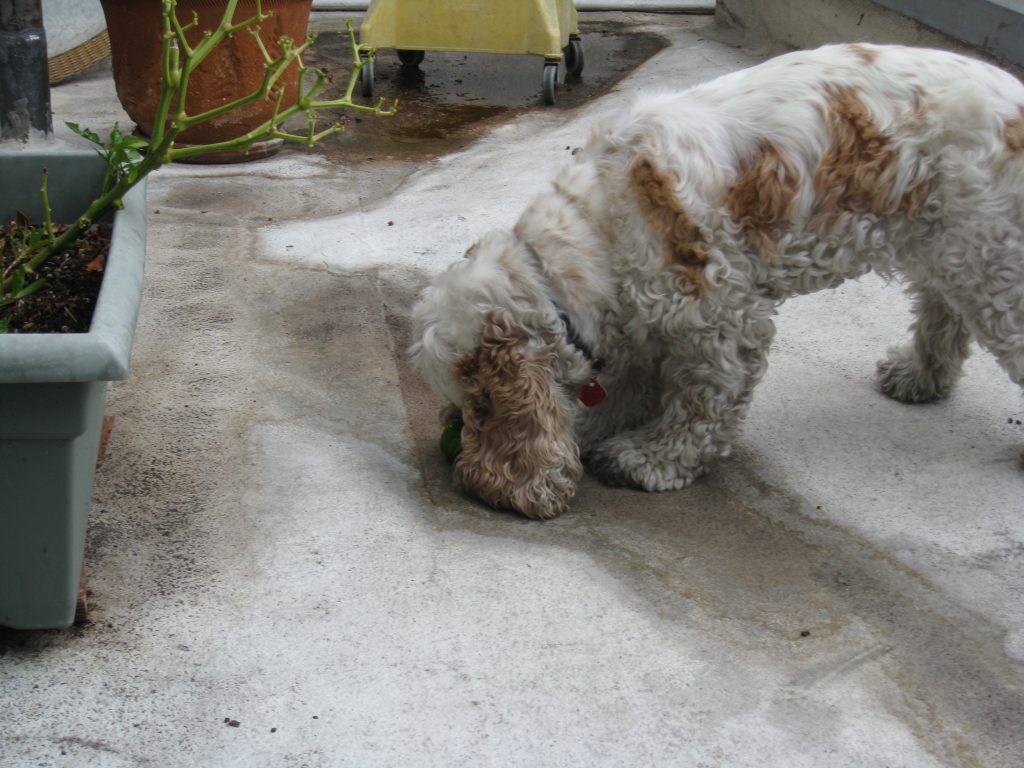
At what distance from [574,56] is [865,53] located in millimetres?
4676

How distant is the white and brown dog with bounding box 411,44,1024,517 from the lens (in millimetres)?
3127

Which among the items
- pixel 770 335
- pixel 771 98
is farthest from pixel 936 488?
pixel 771 98

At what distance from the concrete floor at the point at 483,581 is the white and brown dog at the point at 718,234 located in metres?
0.38

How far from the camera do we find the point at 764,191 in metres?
3.11

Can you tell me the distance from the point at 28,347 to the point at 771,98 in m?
2.05

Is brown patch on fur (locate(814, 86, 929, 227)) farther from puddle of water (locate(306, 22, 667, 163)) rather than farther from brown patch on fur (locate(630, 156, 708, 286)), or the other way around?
puddle of water (locate(306, 22, 667, 163))

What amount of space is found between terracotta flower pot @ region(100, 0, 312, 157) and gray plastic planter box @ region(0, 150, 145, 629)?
129 inches

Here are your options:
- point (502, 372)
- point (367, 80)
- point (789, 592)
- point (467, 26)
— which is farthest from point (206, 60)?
point (789, 592)

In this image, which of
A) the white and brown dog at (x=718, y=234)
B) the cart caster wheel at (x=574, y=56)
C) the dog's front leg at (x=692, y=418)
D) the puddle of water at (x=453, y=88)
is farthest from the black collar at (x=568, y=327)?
the cart caster wheel at (x=574, y=56)

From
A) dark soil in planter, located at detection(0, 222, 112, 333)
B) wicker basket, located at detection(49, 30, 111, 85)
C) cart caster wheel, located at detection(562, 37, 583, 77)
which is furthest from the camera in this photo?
cart caster wheel, located at detection(562, 37, 583, 77)

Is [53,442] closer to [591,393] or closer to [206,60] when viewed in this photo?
[591,393]

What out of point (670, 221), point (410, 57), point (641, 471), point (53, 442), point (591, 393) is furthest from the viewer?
point (410, 57)

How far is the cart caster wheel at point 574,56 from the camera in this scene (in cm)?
771

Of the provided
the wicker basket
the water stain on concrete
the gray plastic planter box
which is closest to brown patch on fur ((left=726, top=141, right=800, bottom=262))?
the water stain on concrete
